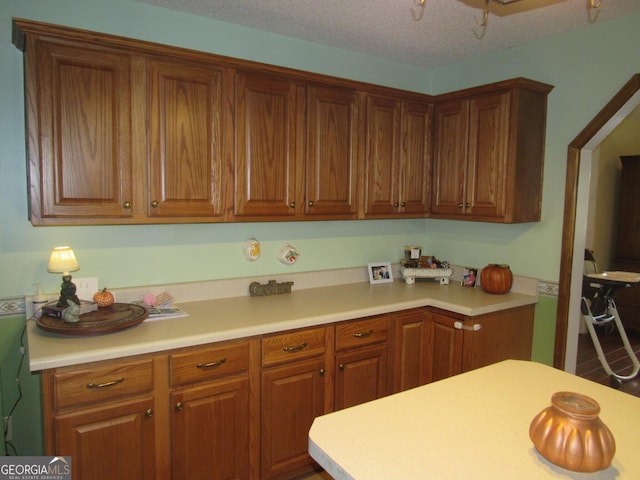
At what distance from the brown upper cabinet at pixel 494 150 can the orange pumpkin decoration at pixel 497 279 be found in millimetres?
363

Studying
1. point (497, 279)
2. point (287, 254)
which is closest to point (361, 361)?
point (287, 254)

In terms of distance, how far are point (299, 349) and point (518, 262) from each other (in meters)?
1.69

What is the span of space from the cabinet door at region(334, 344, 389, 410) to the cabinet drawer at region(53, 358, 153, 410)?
1.05 m

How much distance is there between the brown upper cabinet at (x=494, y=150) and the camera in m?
2.82

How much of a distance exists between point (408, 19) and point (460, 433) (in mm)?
2235

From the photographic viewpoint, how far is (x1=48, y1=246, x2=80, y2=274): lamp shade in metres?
2.15

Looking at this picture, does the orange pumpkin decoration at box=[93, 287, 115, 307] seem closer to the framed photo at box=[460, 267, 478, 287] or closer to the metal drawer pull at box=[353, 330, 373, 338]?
the metal drawer pull at box=[353, 330, 373, 338]

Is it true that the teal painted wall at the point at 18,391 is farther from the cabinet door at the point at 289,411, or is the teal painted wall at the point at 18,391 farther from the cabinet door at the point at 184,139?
the cabinet door at the point at 289,411

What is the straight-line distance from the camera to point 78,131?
208 centimetres

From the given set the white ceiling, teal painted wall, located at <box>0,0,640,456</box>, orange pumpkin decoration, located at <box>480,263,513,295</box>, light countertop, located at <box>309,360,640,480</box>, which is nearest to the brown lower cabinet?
orange pumpkin decoration, located at <box>480,263,513,295</box>

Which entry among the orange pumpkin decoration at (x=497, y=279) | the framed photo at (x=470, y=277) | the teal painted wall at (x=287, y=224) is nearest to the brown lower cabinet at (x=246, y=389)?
the orange pumpkin decoration at (x=497, y=279)

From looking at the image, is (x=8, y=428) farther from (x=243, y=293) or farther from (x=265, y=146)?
(x=265, y=146)

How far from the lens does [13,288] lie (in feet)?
7.43

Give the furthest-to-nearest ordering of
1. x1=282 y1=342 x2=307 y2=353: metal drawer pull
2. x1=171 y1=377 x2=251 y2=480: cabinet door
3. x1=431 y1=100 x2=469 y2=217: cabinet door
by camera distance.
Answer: x1=431 y1=100 x2=469 y2=217: cabinet door
x1=282 y1=342 x2=307 y2=353: metal drawer pull
x1=171 y1=377 x2=251 y2=480: cabinet door
